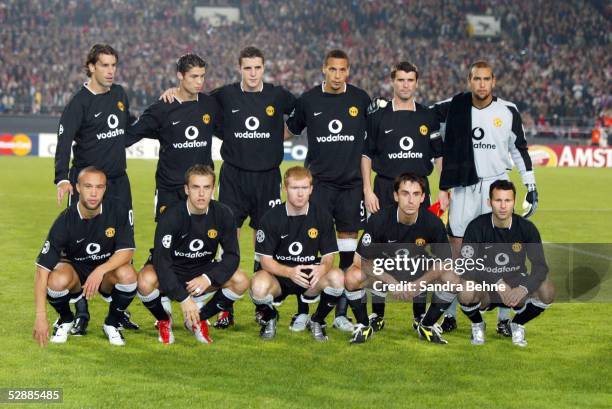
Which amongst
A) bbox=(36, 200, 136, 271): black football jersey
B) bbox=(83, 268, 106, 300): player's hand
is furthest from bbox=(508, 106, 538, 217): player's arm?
bbox=(83, 268, 106, 300): player's hand

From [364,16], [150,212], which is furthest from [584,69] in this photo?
[150,212]

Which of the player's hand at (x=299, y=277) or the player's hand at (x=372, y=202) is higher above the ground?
the player's hand at (x=372, y=202)

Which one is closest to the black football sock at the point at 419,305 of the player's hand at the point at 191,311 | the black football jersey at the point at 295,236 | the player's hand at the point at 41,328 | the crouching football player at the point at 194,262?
the black football jersey at the point at 295,236

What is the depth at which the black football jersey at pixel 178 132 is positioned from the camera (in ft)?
25.2

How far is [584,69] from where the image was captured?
36031 mm

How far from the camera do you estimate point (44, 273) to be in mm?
6309

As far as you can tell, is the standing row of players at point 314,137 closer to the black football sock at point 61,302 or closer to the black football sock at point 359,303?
the black football sock at point 359,303

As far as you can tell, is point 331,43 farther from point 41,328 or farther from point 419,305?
point 41,328

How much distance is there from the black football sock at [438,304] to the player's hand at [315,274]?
0.86 m

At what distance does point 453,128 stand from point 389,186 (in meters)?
0.72

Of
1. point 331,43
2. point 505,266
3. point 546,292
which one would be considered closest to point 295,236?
point 505,266

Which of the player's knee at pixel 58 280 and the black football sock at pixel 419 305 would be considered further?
the black football sock at pixel 419 305

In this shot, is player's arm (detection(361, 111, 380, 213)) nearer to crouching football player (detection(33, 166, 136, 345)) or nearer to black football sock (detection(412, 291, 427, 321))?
black football sock (detection(412, 291, 427, 321))

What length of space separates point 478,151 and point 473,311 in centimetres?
145
